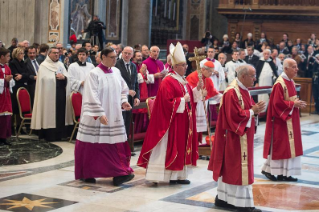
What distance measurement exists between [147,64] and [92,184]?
15.3 feet

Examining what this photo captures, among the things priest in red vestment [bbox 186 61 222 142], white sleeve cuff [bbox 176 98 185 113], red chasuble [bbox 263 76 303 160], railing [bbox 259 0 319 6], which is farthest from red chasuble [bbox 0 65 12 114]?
railing [bbox 259 0 319 6]

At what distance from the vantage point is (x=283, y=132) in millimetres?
8234

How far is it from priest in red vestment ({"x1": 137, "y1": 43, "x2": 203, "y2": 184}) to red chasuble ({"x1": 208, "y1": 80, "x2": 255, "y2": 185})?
998 millimetres

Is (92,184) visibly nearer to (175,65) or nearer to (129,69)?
(175,65)

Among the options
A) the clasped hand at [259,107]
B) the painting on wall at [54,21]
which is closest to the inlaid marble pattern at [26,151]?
the clasped hand at [259,107]

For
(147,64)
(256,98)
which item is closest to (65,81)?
(147,64)

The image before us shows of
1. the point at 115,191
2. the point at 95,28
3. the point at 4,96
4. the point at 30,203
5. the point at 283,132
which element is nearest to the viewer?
the point at 30,203

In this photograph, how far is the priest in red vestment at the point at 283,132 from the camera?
8141mm

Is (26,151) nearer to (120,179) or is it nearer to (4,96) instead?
(4,96)

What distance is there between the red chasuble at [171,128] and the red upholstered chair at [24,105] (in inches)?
160

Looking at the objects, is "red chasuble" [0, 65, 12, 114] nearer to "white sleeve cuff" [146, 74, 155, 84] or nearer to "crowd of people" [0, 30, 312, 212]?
"crowd of people" [0, 30, 312, 212]

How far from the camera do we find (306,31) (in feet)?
80.5

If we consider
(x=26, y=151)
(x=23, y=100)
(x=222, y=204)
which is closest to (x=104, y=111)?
(x=222, y=204)

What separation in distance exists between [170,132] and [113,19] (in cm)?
1334
